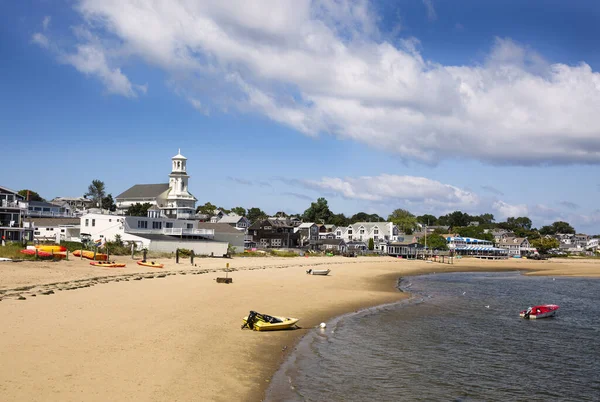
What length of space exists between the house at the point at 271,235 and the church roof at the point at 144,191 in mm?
25040

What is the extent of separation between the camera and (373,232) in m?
167

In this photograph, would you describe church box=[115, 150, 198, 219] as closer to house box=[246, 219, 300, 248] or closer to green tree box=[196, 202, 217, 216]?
house box=[246, 219, 300, 248]

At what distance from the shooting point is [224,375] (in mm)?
17547

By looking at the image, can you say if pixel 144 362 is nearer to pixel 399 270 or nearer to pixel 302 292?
pixel 302 292

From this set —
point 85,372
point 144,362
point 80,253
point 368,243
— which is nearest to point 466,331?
point 144,362

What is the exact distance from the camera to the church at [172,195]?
118m

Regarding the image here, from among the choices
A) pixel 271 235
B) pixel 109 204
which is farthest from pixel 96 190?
pixel 271 235

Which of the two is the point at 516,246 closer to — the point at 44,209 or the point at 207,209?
the point at 207,209

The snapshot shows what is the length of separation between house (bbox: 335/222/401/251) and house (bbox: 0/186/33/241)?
104887 millimetres

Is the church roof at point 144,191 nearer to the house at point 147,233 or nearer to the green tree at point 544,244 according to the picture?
the house at point 147,233

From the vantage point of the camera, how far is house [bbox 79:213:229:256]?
2906 inches

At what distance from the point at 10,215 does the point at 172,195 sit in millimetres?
51676

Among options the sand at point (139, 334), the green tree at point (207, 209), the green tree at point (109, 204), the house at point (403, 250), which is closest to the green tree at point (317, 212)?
the green tree at point (207, 209)

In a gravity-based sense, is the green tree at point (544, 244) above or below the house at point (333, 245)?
above
